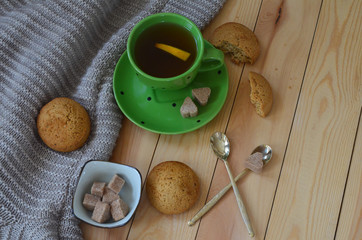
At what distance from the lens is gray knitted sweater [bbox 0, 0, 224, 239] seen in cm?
72

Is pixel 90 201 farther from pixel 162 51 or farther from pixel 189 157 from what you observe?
pixel 162 51

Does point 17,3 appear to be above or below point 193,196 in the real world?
above

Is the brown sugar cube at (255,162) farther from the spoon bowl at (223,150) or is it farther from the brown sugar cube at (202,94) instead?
the brown sugar cube at (202,94)

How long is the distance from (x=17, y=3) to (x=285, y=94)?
2.15 ft

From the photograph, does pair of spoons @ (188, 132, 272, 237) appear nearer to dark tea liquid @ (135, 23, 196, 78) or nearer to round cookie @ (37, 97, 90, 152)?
dark tea liquid @ (135, 23, 196, 78)

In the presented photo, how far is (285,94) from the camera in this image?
2.76 ft

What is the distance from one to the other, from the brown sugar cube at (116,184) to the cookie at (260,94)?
0.33 metres

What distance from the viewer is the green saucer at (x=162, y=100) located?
78 cm

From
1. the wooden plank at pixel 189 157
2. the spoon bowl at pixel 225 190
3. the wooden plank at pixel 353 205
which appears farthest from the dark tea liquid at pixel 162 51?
the wooden plank at pixel 353 205

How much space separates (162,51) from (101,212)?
0.35 meters

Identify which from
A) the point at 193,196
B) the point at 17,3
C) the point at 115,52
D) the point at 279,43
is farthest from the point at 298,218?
the point at 17,3

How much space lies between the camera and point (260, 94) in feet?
2.60

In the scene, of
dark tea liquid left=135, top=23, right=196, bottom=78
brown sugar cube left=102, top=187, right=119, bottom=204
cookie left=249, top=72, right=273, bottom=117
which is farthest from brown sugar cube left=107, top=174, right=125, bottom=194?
cookie left=249, top=72, right=273, bottom=117

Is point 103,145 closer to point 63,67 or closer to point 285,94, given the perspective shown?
point 63,67
